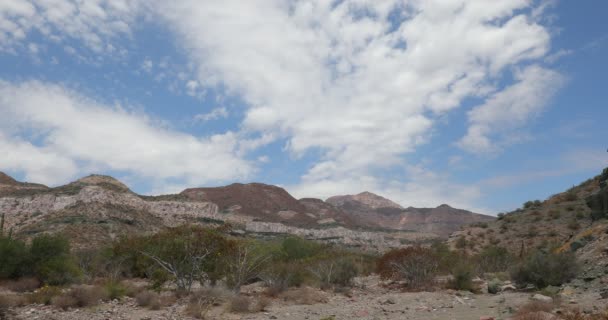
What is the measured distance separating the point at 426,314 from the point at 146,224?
2591 inches

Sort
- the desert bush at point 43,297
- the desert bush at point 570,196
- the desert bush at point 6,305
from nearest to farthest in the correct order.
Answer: the desert bush at point 6,305 → the desert bush at point 43,297 → the desert bush at point 570,196

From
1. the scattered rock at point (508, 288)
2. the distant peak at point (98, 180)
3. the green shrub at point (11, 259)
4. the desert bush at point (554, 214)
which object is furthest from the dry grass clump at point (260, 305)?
the distant peak at point (98, 180)

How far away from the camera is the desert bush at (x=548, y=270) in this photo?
2095 cm

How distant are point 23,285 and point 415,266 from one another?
2430 cm

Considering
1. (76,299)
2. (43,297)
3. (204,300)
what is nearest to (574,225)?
(204,300)

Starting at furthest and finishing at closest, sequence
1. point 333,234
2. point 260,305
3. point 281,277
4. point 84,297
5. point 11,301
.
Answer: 1. point 333,234
2. point 281,277
3. point 260,305
4. point 84,297
5. point 11,301

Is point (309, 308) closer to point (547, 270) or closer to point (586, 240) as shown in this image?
point (547, 270)

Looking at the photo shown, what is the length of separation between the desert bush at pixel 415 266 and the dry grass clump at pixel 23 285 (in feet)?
74.2

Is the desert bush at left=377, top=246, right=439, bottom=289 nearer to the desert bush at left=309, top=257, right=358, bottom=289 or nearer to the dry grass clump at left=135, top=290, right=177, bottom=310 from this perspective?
the desert bush at left=309, top=257, right=358, bottom=289

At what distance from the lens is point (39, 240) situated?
33000 mm

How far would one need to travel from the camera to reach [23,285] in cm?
2744

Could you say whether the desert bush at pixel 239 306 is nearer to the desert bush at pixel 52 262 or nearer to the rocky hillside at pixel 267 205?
the desert bush at pixel 52 262

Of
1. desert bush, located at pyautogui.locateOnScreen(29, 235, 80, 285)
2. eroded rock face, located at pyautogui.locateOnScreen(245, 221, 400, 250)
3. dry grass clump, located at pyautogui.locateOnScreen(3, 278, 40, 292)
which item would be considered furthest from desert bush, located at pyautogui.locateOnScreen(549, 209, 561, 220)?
eroded rock face, located at pyautogui.locateOnScreen(245, 221, 400, 250)

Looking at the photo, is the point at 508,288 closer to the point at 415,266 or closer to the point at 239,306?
the point at 415,266
